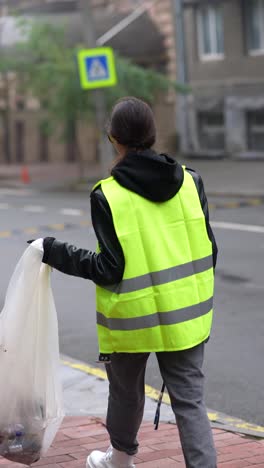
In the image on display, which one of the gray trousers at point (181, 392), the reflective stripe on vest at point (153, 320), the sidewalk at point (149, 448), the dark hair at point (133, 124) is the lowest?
the sidewalk at point (149, 448)

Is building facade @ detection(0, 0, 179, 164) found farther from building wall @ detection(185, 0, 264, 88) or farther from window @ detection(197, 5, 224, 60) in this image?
window @ detection(197, 5, 224, 60)

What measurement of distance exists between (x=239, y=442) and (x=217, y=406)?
42.9 inches

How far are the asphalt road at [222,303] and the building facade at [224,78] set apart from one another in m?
10.3

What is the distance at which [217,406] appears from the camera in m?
6.10

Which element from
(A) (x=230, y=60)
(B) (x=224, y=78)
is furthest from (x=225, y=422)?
(B) (x=224, y=78)

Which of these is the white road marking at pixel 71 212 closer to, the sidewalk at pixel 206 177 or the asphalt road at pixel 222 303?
the asphalt road at pixel 222 303

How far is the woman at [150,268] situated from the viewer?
3.97 metres

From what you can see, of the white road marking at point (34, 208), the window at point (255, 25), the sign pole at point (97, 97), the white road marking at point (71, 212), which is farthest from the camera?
the window at point (255, 25)

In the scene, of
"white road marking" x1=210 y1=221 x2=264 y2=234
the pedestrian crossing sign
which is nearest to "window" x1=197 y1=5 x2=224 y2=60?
A: the pedestrian crossing sign

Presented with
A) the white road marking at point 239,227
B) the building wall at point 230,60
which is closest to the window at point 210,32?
the building wall at point 230,60

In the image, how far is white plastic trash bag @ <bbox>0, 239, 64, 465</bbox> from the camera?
422 cm

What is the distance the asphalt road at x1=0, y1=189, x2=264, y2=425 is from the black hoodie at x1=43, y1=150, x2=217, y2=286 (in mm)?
2091

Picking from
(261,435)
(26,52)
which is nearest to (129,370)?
(261,435)

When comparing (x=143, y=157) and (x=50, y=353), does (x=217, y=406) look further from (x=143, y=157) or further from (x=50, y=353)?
(x=143, y=157)
